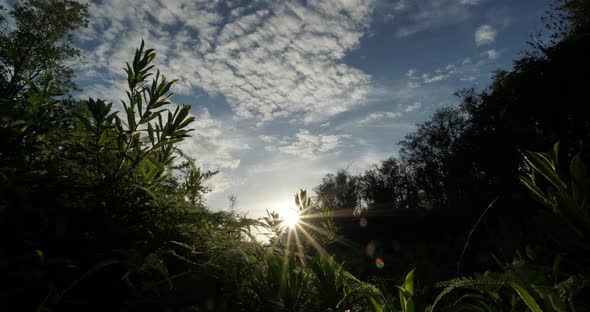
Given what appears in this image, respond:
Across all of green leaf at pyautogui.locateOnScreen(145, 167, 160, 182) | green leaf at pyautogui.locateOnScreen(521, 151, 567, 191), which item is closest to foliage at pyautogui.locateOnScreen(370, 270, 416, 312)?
green leaf at pyautogui.locateOnScreen(521, 151, 567, 191)

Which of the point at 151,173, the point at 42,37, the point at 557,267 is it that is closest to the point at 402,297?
the point at 557,267

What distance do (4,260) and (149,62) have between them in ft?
2.32

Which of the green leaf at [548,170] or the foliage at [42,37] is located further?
the foliage at [42,37]

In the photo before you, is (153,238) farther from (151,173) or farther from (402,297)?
(402,297)

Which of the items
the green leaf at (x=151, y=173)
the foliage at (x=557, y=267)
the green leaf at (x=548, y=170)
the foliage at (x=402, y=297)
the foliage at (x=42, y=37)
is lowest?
the foliage at (x=402, y=297)

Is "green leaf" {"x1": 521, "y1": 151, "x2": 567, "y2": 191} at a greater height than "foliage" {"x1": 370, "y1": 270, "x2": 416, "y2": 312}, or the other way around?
"green leaf" {"x1": 521, "y1": 151, "x2": 567, "y2": 191}

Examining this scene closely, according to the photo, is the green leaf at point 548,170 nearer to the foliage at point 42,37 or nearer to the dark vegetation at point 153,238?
the dark vegetation at point 153,238

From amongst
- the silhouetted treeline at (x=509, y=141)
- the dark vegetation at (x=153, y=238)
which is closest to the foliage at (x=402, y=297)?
the dark vegetation at (x=153, y=238)

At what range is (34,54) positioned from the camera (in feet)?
64.7

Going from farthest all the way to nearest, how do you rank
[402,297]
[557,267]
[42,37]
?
[42,37]
[402,297]
[557,267]

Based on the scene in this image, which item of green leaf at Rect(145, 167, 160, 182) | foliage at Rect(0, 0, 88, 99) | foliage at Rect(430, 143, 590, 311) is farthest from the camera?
foliage at Rect(0, 0, 88, 99)

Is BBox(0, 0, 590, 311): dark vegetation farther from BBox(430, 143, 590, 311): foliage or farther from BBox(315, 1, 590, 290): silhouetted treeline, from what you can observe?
BBox(315, 1, 590, 290): silhouetted treeline

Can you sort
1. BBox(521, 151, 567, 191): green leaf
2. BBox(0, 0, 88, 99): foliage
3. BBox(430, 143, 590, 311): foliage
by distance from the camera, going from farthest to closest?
BBox(0, 0, 88, 99): foliage
BBox(521, 151, 567, 191): green leaf
BBox(430, 143, 590, 311): foliage

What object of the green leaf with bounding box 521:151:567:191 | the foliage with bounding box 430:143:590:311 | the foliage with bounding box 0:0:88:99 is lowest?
the foliage with bounding box 430:143:590:311
